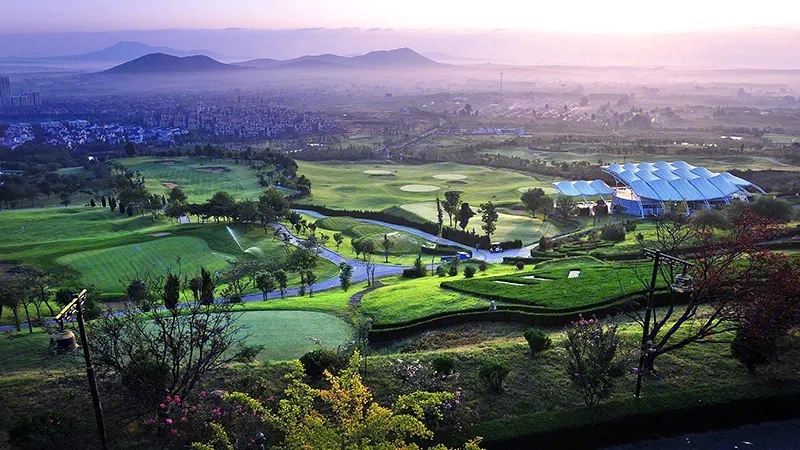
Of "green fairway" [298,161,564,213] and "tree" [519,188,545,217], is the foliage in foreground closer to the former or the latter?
"tree" [519,188,545,217]

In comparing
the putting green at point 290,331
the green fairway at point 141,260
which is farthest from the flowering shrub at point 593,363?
the green fairway at point 141,260

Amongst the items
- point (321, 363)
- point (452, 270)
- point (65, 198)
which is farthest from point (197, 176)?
point (321, 363)

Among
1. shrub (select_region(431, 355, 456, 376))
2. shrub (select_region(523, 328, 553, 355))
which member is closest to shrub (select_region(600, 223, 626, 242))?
shrub (select_region(523, 328, 553, 355))

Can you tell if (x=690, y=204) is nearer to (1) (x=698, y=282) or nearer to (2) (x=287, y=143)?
(1) (x=698, y=282)

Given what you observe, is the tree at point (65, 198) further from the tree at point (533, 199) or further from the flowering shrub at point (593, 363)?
the flowering shrub at point (593, 363)

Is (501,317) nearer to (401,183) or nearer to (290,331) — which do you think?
(290,331)

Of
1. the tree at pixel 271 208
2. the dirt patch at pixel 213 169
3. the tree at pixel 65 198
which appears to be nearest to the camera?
the tree at pixel 271 208
